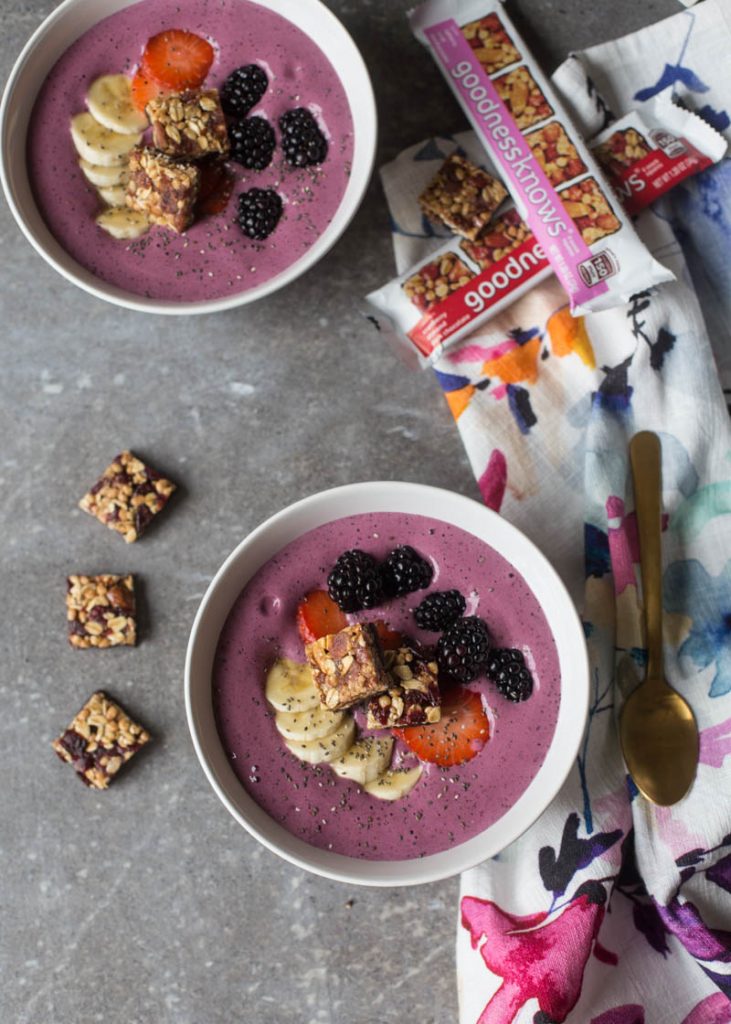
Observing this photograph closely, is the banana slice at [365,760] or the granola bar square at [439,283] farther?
the granola bar square at [439,283]

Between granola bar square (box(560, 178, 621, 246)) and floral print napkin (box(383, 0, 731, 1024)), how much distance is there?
16cm

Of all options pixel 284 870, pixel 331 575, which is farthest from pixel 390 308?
pixel 284 870

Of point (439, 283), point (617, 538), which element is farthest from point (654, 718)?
point (439, 283)

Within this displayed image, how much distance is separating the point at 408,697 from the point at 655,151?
49.2 inches

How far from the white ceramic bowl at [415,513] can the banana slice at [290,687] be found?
0.40 ft

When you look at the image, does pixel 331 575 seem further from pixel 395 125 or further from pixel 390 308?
pixel 395 125

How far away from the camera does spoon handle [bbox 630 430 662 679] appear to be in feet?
6.51

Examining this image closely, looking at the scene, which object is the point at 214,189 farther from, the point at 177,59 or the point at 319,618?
the point at 319,618

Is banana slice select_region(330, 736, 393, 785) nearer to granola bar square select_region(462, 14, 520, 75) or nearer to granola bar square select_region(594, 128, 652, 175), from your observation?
granola bar square select_region(594, 128, 652, 175)

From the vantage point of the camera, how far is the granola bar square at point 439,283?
2043 millimetres

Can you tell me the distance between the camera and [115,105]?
6.43 feet

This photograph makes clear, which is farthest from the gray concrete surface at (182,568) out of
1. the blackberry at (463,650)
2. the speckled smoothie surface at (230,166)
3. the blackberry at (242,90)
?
the blackberry at (463,650)

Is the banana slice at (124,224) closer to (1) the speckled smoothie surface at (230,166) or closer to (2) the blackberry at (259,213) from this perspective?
(1) the speckled smoothie surface at (230,166)

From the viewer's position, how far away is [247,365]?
217cm
